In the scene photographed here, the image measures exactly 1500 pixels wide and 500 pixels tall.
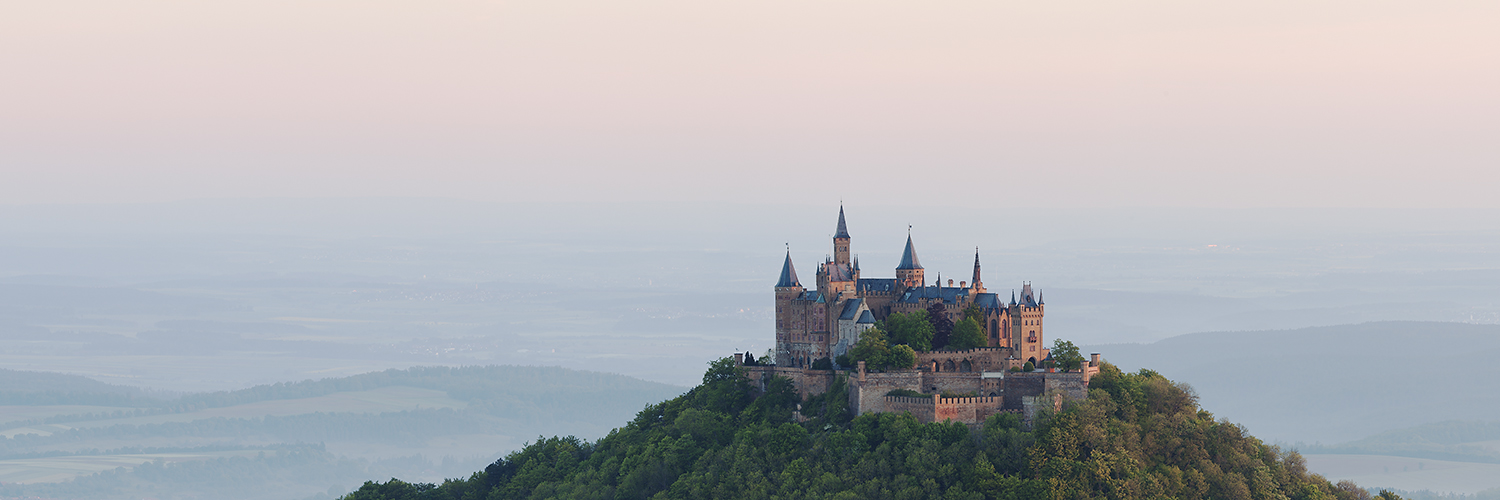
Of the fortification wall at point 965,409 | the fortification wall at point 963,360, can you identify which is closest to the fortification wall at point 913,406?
the fortification wall at point 965,409

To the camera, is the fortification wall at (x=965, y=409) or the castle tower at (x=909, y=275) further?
the castle tower at (x=909, y=275)

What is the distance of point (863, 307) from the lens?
374 ft

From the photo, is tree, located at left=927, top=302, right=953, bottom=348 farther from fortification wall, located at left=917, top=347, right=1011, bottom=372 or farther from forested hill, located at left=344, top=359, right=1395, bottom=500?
forested hill, located at left=344, top=359, right=1395, bottom=500

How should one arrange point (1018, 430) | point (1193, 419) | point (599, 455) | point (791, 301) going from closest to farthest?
point (1018, 430) → point (1193, 419) → point (791, 301) → point (599, 455)

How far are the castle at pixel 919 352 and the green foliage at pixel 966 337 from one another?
616 millimetres

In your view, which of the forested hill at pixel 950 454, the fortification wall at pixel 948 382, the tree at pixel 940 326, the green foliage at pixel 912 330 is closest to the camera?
the forested hill at pixel 950 454

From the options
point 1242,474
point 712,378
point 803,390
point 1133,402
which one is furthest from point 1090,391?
point 712,378

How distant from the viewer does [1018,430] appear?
104 m

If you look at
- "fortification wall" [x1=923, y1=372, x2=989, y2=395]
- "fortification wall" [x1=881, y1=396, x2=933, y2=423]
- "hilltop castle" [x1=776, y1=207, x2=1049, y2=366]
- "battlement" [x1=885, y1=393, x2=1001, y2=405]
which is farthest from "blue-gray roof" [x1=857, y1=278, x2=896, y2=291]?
"battlement" [x1=885, y1=393, x2=1001, y2=405]

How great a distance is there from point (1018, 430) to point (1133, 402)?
31.4 feet

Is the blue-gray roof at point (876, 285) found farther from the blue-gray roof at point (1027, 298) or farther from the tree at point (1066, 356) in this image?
the tree at point (1066, 356)

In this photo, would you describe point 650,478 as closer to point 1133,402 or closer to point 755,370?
point 755,370

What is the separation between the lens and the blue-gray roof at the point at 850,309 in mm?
114000

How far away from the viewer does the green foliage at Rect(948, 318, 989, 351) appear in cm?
11238
